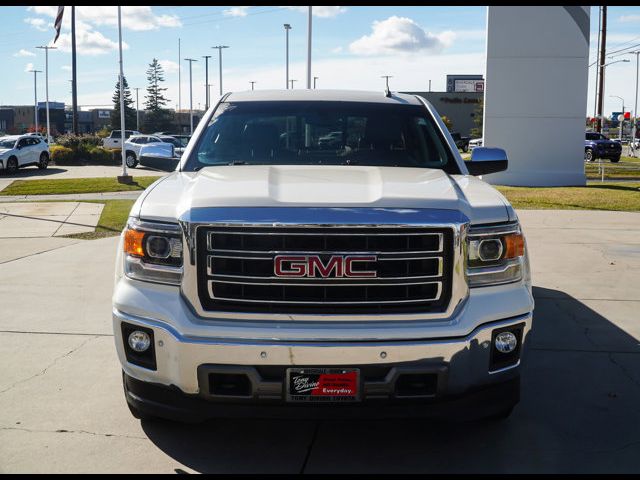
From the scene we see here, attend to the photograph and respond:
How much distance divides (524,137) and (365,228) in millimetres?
20483

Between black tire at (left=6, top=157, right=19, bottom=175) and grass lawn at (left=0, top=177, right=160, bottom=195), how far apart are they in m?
7.06

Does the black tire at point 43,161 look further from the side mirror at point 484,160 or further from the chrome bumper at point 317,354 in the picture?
the chrome bumper at point 317,354

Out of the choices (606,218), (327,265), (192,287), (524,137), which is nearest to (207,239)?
(192,287)

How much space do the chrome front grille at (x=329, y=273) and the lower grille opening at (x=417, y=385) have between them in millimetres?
305

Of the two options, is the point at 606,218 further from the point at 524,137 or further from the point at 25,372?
the point at 25,372

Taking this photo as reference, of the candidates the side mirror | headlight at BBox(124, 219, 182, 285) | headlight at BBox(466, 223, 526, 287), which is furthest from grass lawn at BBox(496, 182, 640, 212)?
headlight at BBox(124, 219, 182, 285)

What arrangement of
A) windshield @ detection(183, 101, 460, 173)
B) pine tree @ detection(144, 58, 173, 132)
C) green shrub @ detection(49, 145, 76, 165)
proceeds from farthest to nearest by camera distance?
pine tree @ detection(144, 58, 173, 132), green shrub @ detection(49, 145, 76, 165), windshield @ detection(183, 101, 460, 173)

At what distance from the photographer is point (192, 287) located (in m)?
3.37

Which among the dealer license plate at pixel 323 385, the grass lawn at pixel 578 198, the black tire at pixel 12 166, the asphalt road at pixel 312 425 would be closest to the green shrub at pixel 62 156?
the black tire at pixel 12 166

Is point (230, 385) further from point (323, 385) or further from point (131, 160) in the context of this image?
point (131, 160)

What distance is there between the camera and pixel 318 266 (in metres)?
3.32

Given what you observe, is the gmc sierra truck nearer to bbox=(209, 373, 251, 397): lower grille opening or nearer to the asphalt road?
bbox=(209, 373, 251, 397): lower grille opening

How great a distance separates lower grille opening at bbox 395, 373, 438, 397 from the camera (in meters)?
3.31

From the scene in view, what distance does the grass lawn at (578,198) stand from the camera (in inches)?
650
